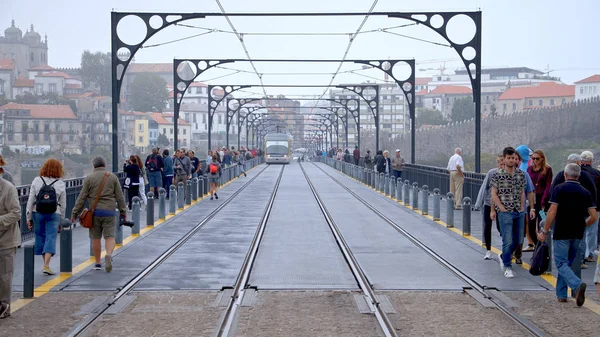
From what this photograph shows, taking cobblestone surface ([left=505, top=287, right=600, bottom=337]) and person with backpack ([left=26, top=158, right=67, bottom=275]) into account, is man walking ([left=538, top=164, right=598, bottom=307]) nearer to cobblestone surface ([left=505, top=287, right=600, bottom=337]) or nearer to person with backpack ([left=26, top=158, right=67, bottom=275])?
Result: cobblestone surface ([left=505, top=287, right=600, bottom=337])

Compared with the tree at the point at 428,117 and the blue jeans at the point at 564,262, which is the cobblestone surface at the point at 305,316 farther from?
the tree at the point at 428,117

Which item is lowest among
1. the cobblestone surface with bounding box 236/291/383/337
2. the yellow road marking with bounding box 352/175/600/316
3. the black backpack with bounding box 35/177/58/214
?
the yellow road marking with bounding box 352/175/600/316

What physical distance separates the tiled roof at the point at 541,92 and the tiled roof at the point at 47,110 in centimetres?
9656

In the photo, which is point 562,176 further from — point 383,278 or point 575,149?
point 575,149

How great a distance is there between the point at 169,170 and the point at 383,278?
17389mm

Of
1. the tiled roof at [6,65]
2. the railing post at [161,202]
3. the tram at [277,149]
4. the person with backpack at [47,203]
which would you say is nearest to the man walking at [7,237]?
the person with backpack at [47,203]

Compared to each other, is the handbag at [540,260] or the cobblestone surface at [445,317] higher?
the handbag at [540,260]

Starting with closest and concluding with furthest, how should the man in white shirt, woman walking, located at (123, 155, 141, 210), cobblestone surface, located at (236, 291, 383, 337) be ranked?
cobblestone surface, located at (236, 291, 383, 337), woman walking, located at (123, 155, 141, 210), the man in white shirt

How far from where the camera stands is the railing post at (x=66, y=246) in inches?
480

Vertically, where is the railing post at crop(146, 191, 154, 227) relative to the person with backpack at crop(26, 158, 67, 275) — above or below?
below

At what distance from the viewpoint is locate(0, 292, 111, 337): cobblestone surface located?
868 cm

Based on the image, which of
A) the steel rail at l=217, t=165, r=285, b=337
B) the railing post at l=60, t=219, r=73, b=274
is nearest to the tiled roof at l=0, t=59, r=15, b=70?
the steel rail at l=217, t=165, r=285, b=337

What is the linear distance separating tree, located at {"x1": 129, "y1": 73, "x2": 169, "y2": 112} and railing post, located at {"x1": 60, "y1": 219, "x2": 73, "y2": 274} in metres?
153

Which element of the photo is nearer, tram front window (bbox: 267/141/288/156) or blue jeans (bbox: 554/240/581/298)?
blue jeans (bbox: 554/240/581/298)
